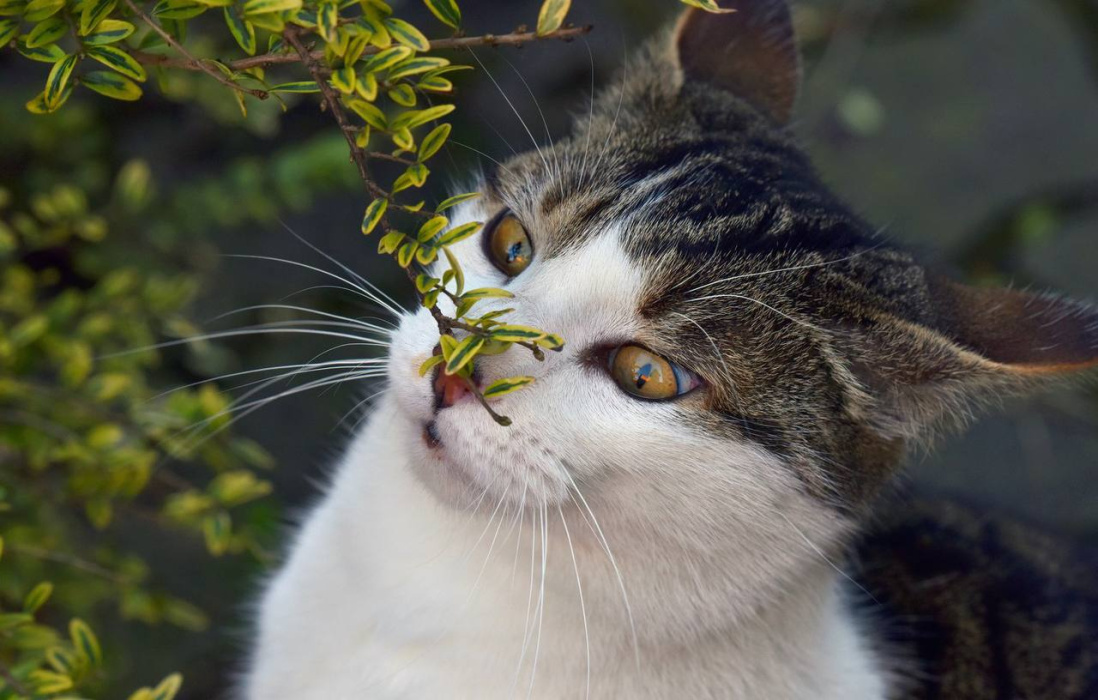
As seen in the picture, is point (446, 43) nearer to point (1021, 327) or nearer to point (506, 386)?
point (506, 386)

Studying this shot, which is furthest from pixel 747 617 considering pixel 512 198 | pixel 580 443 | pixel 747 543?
pixel 512 198

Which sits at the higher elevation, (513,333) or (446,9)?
(446,9)

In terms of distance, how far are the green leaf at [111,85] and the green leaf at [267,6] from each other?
311 mm

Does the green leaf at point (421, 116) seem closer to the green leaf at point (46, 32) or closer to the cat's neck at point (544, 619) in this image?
the green leaf at point (46, 32)

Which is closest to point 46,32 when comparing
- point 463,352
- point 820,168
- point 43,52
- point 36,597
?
point 43,52

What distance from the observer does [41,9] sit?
4.26 ft

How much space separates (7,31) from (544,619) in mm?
1178

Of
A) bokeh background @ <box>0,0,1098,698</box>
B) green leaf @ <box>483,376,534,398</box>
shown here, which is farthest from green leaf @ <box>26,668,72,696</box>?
bokeh background @ <box>0,0,1098,698</box>

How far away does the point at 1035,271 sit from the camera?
360 centimetres

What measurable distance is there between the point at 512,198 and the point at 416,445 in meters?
0.49

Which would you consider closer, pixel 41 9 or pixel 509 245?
pixel 41 9

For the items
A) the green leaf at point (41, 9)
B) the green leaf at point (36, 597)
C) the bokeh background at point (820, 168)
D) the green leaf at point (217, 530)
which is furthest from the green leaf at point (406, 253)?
the bokeh background at point (820, 168)

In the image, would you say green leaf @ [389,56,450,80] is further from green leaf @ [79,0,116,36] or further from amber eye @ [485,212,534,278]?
amber eye @ [485,212,534,278]

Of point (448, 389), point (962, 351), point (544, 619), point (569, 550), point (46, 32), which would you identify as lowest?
point (544, 619)
